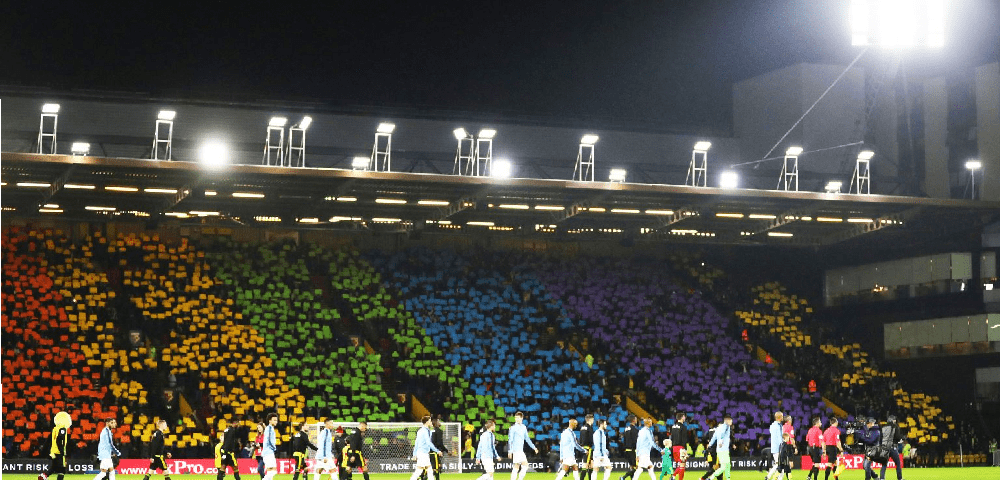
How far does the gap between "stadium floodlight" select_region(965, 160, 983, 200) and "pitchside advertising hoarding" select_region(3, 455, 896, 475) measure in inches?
401

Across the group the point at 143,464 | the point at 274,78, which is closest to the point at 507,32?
the point at 274,78

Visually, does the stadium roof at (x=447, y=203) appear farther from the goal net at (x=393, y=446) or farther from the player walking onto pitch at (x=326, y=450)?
the player walking onto pitch at (x=326, y=450)

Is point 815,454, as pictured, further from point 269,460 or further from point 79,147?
point 79,147

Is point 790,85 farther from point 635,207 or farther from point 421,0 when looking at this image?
point 421,0

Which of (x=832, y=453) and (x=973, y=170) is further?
(x=973, y=170)

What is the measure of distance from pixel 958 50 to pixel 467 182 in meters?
20.1

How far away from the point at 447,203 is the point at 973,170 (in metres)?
19.0

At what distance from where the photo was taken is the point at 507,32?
4828 cm

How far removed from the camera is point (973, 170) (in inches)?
1654

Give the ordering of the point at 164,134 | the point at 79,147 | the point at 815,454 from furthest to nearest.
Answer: the point at 164,134, the point at 79,147, the point at 815,454

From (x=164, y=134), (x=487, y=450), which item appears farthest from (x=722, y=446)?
(x=164, y=134)

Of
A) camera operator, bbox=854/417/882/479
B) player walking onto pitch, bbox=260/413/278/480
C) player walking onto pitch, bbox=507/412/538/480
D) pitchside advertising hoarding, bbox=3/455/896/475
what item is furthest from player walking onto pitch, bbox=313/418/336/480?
camera operator, bbox=854/417/882/479

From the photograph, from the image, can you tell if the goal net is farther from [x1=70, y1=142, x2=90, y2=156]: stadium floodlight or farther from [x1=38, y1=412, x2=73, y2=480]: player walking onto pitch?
[x1=38, y1=412, x2=73, y2=480]: player walking onto pitch

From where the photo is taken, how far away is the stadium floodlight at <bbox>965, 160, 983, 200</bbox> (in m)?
41.6
